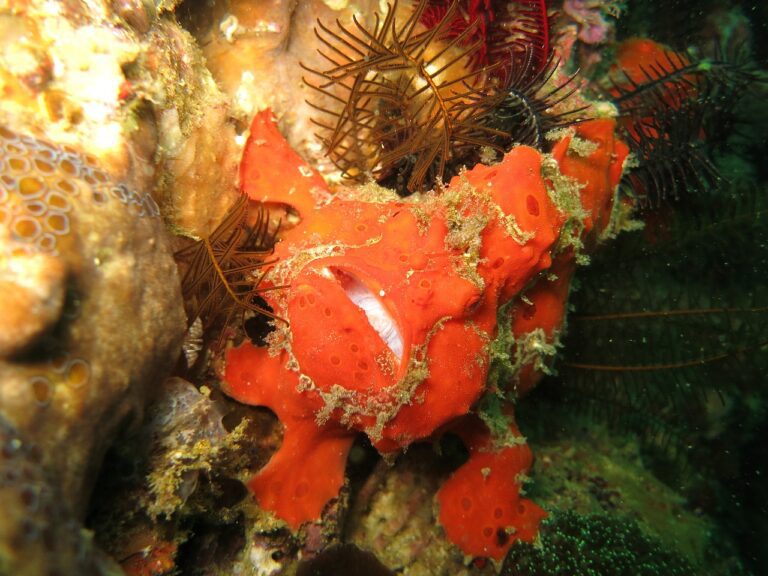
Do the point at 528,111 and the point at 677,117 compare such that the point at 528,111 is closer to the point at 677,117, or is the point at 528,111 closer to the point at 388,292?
the point at 677,117

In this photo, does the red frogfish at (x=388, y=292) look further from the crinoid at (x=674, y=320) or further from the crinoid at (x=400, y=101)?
the crinoid at (x=674, y=320)

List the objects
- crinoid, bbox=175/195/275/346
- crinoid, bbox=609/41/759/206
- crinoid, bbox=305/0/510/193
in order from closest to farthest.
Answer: crinoid, bbox=175/195/275/346, crinoid, bbox=305/0/510/193, crinoid, bbox=609/41/759/206

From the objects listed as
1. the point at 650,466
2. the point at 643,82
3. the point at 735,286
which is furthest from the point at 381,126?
the point at 650,466

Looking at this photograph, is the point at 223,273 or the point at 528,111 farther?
the point at 528,111

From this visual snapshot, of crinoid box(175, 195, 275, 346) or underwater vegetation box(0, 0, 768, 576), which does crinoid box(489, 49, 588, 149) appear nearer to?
underwater vegetation box(0, 0, 768, 576)

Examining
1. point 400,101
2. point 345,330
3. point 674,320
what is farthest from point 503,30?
point 674,320

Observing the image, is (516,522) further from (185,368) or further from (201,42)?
(201,42)

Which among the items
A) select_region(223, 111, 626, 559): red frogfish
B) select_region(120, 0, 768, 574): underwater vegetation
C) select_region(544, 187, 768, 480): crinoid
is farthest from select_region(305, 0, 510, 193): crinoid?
select_region(544, 187, 768, 480): crinoid
